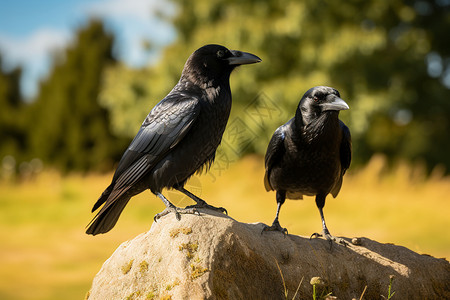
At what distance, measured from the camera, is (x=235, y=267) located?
373 cm

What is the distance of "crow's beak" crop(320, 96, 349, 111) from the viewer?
13.7 ft

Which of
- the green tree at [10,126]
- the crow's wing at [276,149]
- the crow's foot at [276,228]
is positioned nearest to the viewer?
the crow's foot at [276,228]

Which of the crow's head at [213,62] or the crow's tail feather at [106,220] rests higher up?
the crow's head at [213,62]

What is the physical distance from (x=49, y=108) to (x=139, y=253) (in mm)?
19400

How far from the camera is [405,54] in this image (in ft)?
58.6

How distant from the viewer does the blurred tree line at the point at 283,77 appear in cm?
1598

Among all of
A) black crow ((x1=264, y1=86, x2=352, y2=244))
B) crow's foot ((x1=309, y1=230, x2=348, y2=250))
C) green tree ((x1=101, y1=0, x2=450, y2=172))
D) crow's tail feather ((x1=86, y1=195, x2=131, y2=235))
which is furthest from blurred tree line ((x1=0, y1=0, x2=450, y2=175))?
crow's tail feather ((x1=86, y1=195, x2=131, y2=235))

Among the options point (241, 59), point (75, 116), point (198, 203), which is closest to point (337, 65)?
point (75, 116)

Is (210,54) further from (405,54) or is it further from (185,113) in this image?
(405,54)

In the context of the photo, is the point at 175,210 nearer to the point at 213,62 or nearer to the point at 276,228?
the point at 276,228

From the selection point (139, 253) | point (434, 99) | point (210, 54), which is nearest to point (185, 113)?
point (210, 54)

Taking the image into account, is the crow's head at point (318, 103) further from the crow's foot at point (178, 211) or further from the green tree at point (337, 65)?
the green tree at point (337, 65)

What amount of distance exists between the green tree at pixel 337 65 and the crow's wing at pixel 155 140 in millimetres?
8741

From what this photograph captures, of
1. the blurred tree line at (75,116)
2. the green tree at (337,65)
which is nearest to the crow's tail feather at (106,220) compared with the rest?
the green tree at (337,65)
